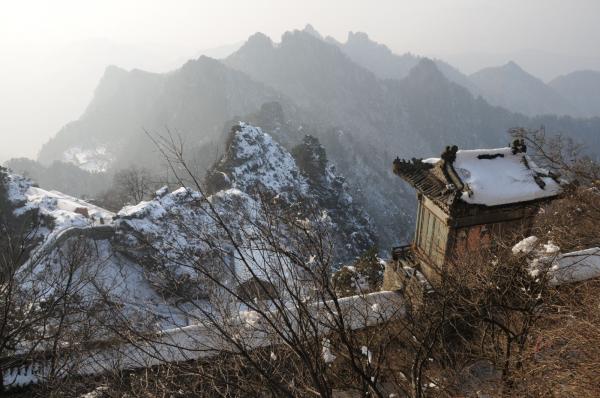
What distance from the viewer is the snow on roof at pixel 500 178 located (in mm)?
9523

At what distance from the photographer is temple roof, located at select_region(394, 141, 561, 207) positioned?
31.2ft

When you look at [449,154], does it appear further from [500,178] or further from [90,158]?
[90,158]

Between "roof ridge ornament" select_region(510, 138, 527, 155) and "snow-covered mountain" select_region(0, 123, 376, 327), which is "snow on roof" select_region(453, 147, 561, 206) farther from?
"snow-covered mountain" select_region(0, 123, 376, 327)

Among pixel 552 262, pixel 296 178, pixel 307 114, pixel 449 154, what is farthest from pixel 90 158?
pixel 552 262

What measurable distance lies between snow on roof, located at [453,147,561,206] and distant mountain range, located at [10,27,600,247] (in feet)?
152

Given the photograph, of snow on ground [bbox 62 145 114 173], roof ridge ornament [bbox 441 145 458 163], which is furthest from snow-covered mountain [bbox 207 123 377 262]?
snow on ground [bbox 62 145 114 173]

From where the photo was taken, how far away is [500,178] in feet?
33.1

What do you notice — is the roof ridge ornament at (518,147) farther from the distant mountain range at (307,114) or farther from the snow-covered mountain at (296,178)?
the distant mountain range at (307,114)

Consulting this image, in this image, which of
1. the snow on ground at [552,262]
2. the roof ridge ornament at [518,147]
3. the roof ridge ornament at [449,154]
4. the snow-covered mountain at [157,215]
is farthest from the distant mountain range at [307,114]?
the snow on ground at [552,262]

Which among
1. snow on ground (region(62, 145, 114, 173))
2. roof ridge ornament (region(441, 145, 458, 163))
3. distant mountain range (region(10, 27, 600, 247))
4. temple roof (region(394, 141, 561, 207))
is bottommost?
snow on ground (region(62, 145, 114, 173))

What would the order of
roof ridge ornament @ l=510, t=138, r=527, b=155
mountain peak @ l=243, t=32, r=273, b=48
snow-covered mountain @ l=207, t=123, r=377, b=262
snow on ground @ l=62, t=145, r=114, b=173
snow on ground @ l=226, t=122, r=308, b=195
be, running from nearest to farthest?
roof ridge ornament @ l=510, t=138, r=527, b=155 < snow-covered mountain @ l=207, t=123, r=377, b=262 < snow on ground @ l=226, t=122, r=308, b=195 < snow on ground @ l=62, t=145, r=114, b=173 < mountain peak @ l=243, t=32, r=273, b=48

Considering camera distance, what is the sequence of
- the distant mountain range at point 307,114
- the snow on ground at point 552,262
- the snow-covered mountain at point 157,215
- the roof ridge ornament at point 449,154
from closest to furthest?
the snow on ground at point 552,262
the roof ridge ornament at point 449,154
the snow-covered mountain at point 157,215
the distant mountain range at point 307,114

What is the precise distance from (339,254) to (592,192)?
949 inches

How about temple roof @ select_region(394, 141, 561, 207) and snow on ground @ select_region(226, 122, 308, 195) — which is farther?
snow on ground @ select_region(226, 122, 308, 195)
